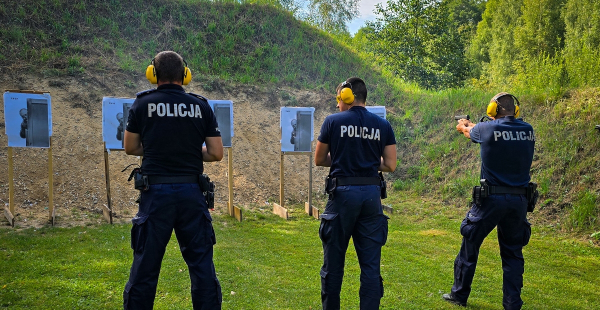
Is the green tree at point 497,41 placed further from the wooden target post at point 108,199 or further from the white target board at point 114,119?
the wooden target post at point 108,199

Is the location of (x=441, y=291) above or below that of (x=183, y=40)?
below

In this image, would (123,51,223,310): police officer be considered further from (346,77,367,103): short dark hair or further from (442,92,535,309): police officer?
(442,92,535,309): police officer

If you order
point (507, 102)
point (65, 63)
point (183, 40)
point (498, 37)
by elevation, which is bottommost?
point (507, 102)

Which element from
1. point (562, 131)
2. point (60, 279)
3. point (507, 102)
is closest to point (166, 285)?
point (60, 279)

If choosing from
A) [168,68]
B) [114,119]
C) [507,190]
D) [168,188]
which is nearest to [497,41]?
[114,119]

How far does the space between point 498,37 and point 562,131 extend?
20.0m

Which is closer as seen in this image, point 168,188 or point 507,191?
point 168,188

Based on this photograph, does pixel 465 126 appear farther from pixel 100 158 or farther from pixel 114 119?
pixel 100 158

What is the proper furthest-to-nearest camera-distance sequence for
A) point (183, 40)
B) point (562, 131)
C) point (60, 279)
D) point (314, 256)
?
point (183, 40), point (562, 131), point (314, 256), point (60, 279)

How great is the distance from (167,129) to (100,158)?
25.8 ft

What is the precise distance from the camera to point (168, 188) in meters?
3.29

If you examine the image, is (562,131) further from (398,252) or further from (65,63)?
(65,63)

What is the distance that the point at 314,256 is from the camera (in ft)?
21.6

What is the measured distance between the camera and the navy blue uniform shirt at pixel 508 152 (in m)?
4.40
